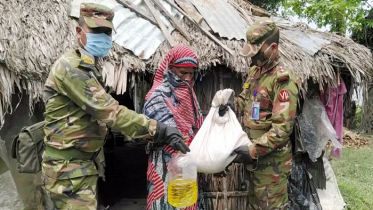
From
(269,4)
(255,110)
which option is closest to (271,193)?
(255,110)

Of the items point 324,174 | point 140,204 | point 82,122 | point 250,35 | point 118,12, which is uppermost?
point 118,12

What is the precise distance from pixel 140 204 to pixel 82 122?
2910mm

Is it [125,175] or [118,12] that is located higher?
[118,12]

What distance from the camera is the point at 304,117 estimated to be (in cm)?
481

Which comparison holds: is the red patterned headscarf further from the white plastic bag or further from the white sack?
the white sack

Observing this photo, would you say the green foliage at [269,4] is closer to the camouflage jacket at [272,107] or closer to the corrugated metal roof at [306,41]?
the corrugated metal roof at [306,41]

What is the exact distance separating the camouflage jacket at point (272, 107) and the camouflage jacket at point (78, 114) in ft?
3.48

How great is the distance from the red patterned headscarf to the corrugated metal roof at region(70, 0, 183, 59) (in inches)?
37.3

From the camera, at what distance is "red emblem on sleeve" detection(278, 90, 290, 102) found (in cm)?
327

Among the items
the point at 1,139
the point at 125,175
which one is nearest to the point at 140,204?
the point at 125,175

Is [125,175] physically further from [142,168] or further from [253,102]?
[253,102]

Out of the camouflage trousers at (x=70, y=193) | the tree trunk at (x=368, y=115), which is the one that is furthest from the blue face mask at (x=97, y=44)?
the tree trunk at (x=368, y=115)

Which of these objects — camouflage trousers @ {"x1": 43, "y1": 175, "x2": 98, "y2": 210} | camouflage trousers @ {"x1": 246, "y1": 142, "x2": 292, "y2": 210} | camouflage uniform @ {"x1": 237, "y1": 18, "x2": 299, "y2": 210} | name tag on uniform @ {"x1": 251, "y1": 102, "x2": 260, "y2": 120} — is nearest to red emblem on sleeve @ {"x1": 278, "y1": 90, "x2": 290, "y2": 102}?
camouflage uniform @ {"x1": 237, "y1": 18, "x2": 299, "y2": 210}

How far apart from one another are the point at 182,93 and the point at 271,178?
1140 mm
